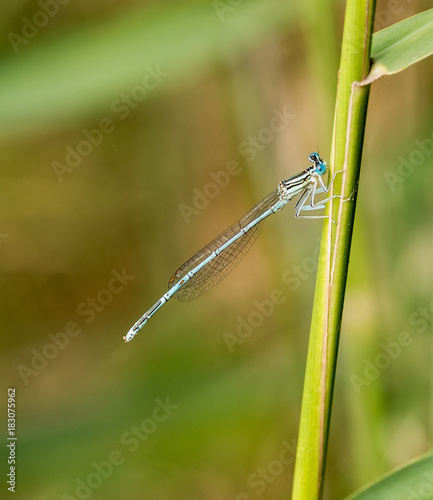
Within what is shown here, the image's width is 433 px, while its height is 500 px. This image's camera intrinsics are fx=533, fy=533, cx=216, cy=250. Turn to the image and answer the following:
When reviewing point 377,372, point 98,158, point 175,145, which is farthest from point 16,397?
point 377,372

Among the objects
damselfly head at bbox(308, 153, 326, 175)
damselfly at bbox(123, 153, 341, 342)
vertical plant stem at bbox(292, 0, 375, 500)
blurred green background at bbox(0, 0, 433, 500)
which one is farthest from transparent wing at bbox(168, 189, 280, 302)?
vertical plant stem at bbox(292, 0, 375, 500)

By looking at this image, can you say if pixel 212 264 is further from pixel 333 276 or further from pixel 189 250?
pixel 333 276

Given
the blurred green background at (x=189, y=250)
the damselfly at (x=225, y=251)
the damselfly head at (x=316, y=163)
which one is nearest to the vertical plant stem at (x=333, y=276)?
the blurred green background at (x=189, y=250)

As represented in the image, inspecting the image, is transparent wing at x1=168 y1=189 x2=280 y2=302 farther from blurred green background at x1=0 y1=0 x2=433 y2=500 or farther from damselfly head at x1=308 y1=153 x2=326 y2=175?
damselfly head at x1=308 y1=153 x2=326 y2=175

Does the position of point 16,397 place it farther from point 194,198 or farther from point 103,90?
point 103,90

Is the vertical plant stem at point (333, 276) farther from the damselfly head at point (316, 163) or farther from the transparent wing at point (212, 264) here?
Answer: the transparent wing at point (212, 264)
